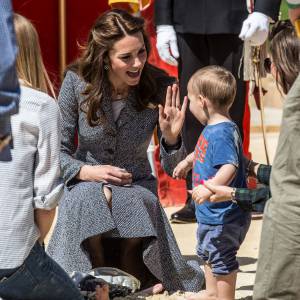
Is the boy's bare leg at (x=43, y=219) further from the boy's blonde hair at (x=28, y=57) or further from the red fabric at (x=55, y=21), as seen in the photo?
the red fabric at (x=55, y=21)

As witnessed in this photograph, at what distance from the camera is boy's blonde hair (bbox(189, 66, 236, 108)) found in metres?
3.71

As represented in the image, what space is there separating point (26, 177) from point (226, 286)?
0.92m

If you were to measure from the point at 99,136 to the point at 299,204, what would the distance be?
1445mm

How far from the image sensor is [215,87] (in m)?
3.71

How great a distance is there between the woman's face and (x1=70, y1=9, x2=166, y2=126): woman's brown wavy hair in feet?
0.08

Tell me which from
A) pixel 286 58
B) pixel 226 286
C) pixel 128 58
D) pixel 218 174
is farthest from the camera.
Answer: pixel 128 58

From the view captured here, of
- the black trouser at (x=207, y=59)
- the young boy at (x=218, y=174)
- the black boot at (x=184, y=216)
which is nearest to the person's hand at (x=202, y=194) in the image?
the young boy at (x=218, y=174)

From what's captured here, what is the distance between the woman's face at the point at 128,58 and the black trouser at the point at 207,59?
3.35 ft

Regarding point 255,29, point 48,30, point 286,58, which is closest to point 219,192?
point 286,58

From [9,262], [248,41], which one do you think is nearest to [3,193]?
[9,262]

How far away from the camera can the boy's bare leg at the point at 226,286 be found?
3645 mm

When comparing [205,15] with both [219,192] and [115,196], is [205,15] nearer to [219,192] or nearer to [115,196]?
[115,196]

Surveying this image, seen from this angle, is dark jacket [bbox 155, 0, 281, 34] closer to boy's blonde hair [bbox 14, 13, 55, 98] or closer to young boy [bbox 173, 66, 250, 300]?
young boy [bbox 173, 66, 250, 300]

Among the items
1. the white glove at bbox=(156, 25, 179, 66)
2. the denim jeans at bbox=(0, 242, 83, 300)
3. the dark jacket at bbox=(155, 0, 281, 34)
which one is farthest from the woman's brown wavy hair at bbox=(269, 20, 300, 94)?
the white glove at bbox=(156, 25, 179, 66)
